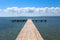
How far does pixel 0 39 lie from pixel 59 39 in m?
11.2

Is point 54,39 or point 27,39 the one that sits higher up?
point 27,39

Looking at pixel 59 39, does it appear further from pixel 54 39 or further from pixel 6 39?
pixel 6 39

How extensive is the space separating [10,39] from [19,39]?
9535mm

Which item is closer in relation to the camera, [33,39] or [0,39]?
[33,39]

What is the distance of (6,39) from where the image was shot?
2953cm

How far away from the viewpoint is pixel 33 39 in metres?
19.7

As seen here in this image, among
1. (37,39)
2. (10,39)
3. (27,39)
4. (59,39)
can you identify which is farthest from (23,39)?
(59,39)

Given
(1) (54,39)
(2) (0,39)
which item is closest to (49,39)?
(1) (54,39)

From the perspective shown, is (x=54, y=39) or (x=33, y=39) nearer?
(x=33, y=39)

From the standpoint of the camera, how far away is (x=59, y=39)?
29734 mm

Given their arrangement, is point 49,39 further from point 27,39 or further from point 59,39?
point 27,39

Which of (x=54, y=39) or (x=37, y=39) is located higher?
(x=37, y=39)

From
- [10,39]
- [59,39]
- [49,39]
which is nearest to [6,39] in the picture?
[10,39]

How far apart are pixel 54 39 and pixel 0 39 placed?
10.2 meters
